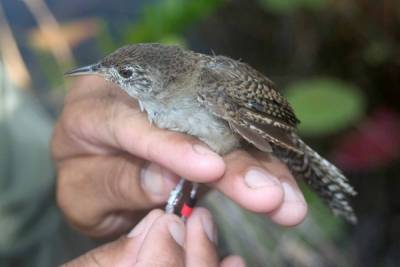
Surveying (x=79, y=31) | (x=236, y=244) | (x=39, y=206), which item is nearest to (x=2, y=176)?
(x=39, y=206)

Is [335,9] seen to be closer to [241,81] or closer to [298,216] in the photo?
[241,81]

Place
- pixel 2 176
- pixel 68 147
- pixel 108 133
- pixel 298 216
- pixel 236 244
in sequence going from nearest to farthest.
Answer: pixel 298 216, pixel 108 133, pixel 68 147, pixel 236 244, pixel 2 176

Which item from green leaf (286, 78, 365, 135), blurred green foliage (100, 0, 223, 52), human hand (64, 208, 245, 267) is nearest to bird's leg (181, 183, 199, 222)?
human hand (64, 208, 245, 267)

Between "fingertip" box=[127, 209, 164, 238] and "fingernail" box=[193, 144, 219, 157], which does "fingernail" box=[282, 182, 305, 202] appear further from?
"fingertip" box=[127, 209, 164, 238]

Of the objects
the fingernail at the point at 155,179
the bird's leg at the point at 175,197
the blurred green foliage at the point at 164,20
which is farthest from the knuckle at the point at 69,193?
the blurred green foliage at the point at 164,20

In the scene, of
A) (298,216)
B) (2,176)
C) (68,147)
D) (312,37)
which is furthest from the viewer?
(312,37)

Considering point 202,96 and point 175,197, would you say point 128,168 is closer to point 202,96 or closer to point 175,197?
point 175,197

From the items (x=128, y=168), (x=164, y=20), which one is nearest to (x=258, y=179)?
(x=128, y=168)

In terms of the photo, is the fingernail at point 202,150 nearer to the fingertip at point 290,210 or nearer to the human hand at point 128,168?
the human hand at point 128,168
